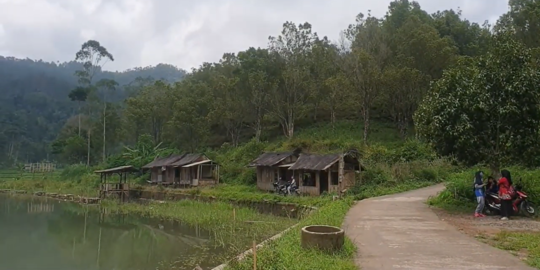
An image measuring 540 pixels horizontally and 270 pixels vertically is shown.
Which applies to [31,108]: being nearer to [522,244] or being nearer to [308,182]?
[308,182]

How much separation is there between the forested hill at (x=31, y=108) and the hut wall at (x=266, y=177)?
4753cm

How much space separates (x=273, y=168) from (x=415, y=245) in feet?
60.3

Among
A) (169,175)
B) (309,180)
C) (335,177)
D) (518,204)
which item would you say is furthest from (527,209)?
(169,175)

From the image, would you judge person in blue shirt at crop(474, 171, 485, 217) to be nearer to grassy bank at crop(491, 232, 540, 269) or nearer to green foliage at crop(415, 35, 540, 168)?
green foliage at crop(415, 35, 540, 168)

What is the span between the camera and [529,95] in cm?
1296

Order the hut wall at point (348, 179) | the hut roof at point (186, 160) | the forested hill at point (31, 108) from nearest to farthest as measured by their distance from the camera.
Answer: the hut wall at point (348, 179)
the hut roof at point (186, 160)
the forested hill at point (31, 108)

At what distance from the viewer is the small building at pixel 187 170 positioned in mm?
32250

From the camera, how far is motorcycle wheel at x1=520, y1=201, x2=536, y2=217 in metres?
12.3

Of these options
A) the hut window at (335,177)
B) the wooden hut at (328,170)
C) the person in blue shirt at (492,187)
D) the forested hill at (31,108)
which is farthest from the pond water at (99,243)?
the forested hill at (31,108)

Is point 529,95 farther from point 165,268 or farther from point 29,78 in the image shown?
point 29,78

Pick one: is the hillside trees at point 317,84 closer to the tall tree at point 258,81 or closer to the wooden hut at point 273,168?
the tall tree at point 258,81

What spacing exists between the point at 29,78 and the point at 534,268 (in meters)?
124

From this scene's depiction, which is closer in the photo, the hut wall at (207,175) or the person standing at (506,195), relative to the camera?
the person standing at (506,195)

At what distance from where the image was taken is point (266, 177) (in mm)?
27547
